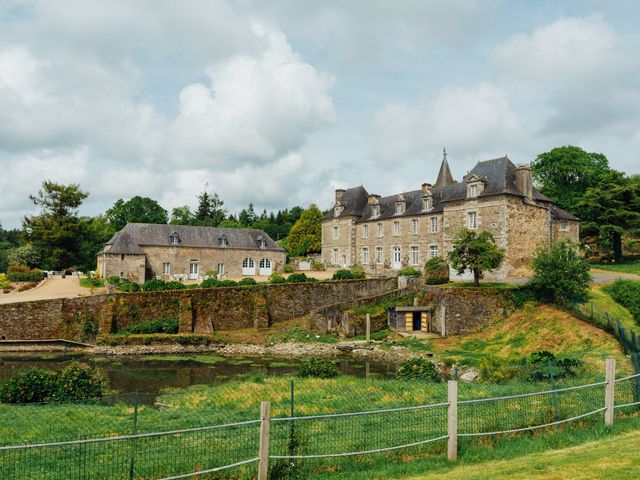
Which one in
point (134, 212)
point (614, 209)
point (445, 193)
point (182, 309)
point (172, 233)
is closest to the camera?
point (182, 309)

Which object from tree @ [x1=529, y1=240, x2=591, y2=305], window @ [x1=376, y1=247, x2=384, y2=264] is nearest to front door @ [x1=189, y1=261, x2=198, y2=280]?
window @ [x1=376, y1=247, x2=384, y2=264]

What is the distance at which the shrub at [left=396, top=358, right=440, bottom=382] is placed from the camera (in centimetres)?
1661

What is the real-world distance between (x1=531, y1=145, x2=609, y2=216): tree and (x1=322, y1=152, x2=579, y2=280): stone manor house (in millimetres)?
12019

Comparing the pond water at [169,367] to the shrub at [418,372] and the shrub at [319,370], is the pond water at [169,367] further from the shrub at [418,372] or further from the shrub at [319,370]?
the shrub at [418,372]

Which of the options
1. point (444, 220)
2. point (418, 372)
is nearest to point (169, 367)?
point (418, 372)

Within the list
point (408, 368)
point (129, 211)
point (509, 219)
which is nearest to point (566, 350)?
point (408, 368)

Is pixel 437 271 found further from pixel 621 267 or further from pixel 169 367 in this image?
pixel 169 367

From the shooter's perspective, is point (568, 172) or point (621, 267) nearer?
point (621, 267)

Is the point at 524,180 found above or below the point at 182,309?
above

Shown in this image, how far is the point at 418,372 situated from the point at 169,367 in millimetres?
11931

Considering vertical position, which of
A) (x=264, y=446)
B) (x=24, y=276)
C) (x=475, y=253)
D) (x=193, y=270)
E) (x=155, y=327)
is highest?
(x=475, y=253)

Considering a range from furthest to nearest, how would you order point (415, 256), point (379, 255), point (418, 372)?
point (379, 255) → point (415, 256) → point (418, 372)

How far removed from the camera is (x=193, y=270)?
45188 mm

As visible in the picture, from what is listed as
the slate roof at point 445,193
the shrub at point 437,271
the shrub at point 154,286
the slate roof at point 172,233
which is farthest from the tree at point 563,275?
the slate roof at point 172,233
